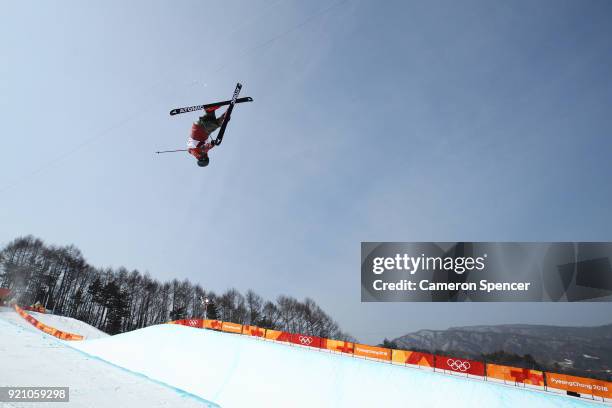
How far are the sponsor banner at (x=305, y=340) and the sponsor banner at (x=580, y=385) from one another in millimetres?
14395

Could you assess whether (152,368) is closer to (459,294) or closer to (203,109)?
(203,109)

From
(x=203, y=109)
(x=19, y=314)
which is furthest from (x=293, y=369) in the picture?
(x=19, y=314)

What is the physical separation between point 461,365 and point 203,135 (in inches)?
718

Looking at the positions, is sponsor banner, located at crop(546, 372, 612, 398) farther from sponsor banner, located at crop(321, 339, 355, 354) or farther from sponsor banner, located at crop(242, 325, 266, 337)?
sponsor banner, located at crop(242, 325, 266, 337)

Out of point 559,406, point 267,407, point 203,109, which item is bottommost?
point 267,407

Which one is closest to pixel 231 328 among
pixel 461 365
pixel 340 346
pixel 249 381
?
pixel 340 346

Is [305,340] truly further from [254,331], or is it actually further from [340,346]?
[254,331]

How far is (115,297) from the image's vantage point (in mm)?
64562

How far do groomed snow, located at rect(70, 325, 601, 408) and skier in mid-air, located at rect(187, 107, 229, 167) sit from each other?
9955 millimetres

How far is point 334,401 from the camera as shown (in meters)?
12.9

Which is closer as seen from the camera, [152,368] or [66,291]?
[152,368]

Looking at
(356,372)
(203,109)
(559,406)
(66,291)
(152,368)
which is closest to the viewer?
(203,109)

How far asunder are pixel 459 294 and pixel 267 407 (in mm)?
17214

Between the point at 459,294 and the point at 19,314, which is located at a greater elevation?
the point at 459,294
